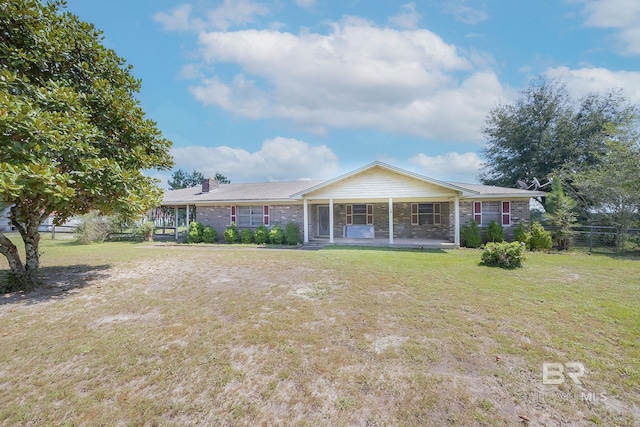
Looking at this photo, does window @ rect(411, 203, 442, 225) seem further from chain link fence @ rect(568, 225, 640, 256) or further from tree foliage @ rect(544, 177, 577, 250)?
chain link fence @ rect(568, 225, 640, 256)

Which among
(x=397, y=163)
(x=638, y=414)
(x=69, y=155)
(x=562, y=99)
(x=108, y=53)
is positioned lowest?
(x=638, y=414)

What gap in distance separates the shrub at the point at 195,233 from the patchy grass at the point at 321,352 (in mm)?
10317

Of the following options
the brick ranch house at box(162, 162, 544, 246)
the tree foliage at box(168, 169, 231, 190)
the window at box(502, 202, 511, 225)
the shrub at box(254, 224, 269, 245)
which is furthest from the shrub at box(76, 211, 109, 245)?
the tree foliage at box(168, 169, 231, 190)

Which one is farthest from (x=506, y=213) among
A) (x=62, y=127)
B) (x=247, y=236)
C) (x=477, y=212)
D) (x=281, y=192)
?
(x=62, y=127)

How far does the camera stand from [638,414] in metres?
2.64

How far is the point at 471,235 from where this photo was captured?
46.4 ft

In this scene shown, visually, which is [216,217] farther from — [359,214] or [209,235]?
[359,214]

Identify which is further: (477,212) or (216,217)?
(216,217)

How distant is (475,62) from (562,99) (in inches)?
721

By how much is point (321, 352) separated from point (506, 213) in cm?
1511

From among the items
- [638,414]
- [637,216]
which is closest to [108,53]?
[638,414]

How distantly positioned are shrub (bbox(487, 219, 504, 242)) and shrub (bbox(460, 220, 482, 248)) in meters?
0.53

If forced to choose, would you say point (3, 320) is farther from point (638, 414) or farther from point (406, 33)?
point (406, 33)

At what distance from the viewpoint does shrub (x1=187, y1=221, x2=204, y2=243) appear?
1764cm
